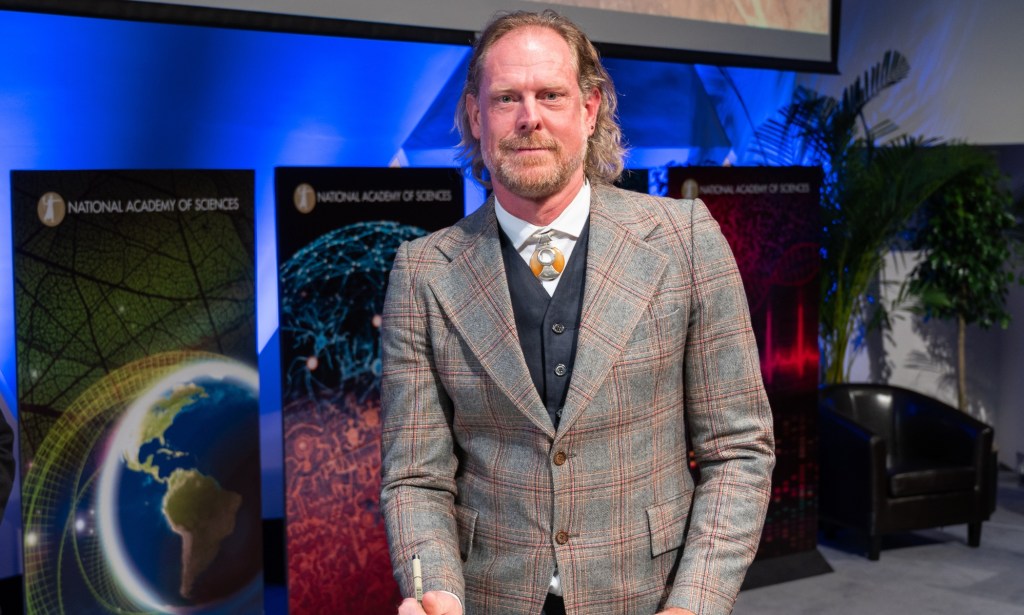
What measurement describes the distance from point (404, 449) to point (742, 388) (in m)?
0.58

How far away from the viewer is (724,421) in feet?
6.02

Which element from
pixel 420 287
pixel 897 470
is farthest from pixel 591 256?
pixel 897 470

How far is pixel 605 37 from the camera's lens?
Answer: 17.4ft

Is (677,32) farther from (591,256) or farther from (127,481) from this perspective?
(591,256)

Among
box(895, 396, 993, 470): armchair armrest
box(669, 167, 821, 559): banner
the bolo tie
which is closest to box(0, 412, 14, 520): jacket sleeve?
the bolo tie

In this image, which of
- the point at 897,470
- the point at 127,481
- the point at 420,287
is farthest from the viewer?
the point at 897,470

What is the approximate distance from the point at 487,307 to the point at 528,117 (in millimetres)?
322

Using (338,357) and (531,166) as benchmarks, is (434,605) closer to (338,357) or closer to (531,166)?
(531,166)

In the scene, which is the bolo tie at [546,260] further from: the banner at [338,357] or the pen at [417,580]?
the banner at [338,357]

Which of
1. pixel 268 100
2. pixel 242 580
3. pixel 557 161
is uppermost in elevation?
pixel 268 100

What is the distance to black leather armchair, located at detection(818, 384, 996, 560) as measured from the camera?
6.04 meters

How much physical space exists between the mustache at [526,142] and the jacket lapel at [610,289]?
181mm

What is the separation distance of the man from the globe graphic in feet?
7.27

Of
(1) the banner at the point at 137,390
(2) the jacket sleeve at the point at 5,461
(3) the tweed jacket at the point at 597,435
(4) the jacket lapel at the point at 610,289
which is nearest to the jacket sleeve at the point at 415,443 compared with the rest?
(3) the tweed jacket at the point at 597,435
